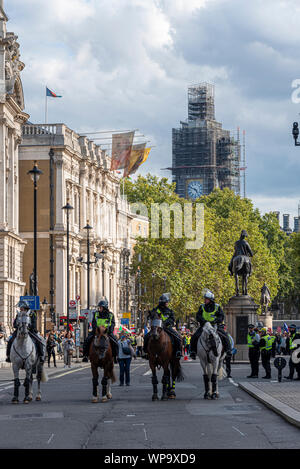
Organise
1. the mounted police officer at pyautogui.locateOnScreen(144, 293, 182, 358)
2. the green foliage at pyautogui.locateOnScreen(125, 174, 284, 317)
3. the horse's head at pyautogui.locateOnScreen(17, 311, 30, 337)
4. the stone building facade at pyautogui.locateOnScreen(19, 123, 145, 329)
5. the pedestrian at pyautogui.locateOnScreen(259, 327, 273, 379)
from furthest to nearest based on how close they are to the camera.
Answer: the green foliage at pyautogui.locateOnScreen(125, 174, 284, 317) → the stone building facade at pyautogui.locateOnScreen(19, 123, 145, 329) → the pedestrian at pyautogui.locateOnScreen(259, 327, 273, 379) → the mounted police officer at pyautogui.locateOnScreen(144, 293, 182, 358) → the horse's head at pyautogui.locateOnScreen(17, 311, 30, 337)

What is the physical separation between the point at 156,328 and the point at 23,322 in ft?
9.38

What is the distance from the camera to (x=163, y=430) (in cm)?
1619

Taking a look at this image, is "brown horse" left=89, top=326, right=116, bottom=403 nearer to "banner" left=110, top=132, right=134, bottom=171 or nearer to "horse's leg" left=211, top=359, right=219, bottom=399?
"horse's leg" left=211, top=359, right=219, bottom=399

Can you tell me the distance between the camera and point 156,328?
2253 cm

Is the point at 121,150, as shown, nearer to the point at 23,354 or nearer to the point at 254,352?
the point at 254,352

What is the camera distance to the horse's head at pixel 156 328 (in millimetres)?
22500

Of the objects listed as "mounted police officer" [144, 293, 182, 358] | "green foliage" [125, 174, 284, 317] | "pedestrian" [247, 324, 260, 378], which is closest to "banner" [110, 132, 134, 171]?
"green foliage" [125, 174, 284, 317]

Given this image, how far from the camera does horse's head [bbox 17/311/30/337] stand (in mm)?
22297

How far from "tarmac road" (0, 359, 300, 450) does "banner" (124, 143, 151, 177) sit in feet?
237

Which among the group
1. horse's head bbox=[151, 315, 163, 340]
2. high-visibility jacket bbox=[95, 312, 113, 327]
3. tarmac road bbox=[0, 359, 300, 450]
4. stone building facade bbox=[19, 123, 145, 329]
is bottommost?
tarmac road bbox=[0, 359, 300, 450]

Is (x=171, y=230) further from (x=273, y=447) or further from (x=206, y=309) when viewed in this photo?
(x=273, y=447)

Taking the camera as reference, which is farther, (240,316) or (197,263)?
(197,263)

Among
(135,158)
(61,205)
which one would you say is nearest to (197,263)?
(135,158)
